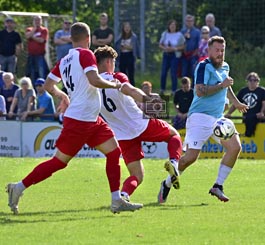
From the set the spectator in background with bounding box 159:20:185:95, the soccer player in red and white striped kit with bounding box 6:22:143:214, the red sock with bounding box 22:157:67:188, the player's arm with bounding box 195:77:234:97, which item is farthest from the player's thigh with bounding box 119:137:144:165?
the spectator in background with bounding box 159:20:185:95

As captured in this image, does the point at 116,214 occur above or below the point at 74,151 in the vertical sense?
below

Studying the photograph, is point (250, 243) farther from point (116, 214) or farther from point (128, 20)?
point (128, 20)

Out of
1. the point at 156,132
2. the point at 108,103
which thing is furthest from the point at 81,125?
the point at 156,132

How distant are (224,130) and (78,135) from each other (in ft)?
6.83

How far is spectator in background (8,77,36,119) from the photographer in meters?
22.4

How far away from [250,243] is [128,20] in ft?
70.2

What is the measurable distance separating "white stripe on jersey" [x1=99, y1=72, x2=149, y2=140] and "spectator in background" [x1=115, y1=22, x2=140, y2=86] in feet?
45.6

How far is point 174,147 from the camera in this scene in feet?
38.3

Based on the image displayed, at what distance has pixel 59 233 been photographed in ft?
31.3

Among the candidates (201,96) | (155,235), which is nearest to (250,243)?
(155,235)

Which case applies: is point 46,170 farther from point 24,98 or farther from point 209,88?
point 24,98

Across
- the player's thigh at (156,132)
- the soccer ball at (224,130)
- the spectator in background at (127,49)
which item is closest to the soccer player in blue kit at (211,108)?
the soccer ball at (224,130)

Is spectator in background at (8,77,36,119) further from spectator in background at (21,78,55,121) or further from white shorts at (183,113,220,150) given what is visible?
white shorts at (183,113,220,150)

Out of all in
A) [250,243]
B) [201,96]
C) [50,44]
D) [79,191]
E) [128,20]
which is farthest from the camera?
[50,44]
